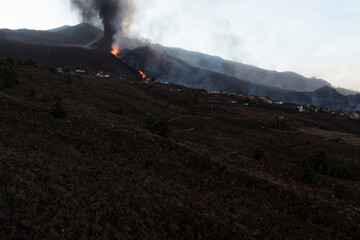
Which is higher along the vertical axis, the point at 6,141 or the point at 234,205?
the point at 6,141

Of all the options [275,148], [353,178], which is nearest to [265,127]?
[275,148]

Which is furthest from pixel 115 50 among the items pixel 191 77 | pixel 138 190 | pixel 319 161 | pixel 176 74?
pixel 138 190

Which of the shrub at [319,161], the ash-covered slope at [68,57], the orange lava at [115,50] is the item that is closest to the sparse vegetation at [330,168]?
the shrub at [319,161]

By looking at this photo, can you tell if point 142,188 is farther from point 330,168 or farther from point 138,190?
point 330,168

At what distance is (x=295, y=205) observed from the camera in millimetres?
18156

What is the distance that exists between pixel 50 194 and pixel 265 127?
58634 mm

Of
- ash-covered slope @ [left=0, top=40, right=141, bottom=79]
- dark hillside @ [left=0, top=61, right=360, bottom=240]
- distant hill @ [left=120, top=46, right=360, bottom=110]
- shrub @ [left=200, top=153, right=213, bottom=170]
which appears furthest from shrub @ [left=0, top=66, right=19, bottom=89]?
distant hill @ [left=120, top=46, right=360, bottom=110]

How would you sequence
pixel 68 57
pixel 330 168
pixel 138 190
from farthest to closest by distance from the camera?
pixel 68 57 < pixel 330 168 < pixel 138 190

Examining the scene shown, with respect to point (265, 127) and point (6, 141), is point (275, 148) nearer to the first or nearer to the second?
point (265, 127)

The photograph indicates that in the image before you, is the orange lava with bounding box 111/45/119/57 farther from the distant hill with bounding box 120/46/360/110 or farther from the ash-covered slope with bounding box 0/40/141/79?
the ash-covered slope with bounding box 0/40/141/79

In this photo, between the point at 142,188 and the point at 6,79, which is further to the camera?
the point at 6,79

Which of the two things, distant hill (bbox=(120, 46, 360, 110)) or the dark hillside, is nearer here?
the dark hillside

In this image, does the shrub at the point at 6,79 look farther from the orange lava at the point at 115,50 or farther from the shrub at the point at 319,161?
the orange lava at the point at 115,50

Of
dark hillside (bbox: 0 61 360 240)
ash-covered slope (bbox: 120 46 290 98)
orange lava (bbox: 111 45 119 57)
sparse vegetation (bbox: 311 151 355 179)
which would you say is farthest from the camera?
orange lava (bbox: 111 45 119 57)
